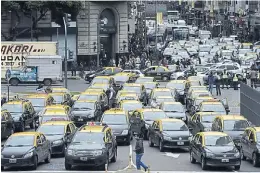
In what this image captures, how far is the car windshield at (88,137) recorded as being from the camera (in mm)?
29369

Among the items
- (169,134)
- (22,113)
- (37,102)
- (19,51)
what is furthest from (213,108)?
(19,51)

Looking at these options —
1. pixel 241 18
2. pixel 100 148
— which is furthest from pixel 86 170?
pixel 241 18

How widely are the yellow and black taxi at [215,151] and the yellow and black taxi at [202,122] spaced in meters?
6.08

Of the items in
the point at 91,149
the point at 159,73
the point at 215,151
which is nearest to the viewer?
the point at 91,149

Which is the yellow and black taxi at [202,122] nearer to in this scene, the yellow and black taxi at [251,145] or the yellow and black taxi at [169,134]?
the yellow and black taxi at [169,134]

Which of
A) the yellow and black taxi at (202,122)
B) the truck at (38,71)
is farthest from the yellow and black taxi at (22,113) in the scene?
the truck at (38,71)

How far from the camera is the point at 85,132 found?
98.7 ft

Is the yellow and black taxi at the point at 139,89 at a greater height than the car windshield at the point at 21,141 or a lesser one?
greater

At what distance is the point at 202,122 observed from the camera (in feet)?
121

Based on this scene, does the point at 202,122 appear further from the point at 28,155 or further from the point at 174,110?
the point at 28,155

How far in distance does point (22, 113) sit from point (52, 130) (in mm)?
7257

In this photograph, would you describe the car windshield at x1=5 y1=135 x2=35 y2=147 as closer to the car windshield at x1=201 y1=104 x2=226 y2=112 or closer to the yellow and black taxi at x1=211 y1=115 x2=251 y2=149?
the yellow and black taxi at x1=211 y1=115 x2=251 y2=149

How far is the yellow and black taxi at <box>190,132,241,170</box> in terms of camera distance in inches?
1128

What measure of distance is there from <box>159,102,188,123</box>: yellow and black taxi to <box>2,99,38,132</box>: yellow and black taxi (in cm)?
611
